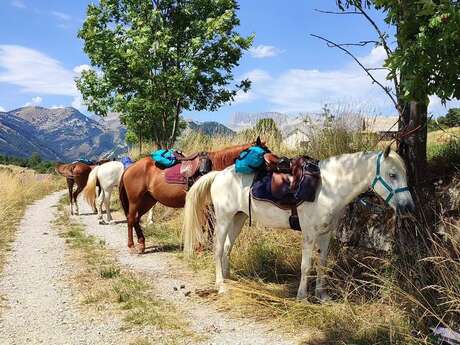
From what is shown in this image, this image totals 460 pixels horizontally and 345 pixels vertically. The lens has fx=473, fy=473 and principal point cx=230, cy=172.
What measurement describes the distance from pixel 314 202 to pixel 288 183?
39 cm

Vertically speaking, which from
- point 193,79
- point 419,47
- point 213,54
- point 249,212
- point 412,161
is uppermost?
point 213,54

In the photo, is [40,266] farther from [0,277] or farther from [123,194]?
[123,194]

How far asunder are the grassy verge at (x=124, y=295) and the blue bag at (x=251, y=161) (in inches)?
70.4

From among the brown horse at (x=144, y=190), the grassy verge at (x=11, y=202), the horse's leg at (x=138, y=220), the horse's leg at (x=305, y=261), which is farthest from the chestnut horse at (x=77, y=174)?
the horse's leg at (x=305, y=261)

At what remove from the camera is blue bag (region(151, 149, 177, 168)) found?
8289 mm

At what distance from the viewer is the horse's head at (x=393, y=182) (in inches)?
170

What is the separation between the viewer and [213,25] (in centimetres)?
1467

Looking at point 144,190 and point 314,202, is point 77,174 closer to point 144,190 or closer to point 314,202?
point 144,190

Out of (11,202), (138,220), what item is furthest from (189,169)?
(11,202)

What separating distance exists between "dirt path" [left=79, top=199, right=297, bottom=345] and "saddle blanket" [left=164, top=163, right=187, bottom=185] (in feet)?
4.26

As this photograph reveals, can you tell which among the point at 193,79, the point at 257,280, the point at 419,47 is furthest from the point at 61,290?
the point at 193,79

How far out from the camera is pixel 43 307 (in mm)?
5438

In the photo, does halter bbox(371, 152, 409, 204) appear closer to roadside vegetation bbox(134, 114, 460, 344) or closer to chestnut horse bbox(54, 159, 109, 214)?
roadside vegetation bbox(134, 114, 460, 344)

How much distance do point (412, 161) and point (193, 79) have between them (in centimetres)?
1033
